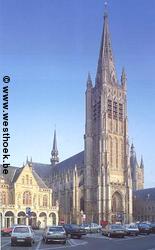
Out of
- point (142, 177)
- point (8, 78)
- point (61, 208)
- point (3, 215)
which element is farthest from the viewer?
point (142, 177)

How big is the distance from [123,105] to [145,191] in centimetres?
2787

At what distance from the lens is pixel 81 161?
110 metres

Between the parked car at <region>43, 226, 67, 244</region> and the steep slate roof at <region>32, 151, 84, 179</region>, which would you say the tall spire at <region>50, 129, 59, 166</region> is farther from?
the parked car at <region>43, 226, 67, 244</region>

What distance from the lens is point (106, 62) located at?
113250 millimetres

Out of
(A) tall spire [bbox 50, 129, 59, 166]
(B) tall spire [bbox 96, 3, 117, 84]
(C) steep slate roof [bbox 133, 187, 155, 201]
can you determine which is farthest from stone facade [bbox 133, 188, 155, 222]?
(B) tall spire [bbox 96, 3, 117, 84]

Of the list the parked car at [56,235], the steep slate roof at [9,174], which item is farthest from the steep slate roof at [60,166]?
the parked car at [56,235]

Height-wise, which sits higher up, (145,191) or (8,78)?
(8,78)

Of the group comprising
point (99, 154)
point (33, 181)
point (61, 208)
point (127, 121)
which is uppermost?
point (127, 121)

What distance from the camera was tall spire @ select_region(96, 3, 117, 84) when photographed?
11075cm

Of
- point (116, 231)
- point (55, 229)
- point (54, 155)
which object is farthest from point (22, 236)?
point (54, 155)

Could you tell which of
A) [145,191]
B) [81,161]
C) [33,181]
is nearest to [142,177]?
[145,191]

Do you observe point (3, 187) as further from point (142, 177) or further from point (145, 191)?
point (142, 177)

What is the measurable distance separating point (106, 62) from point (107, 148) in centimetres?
2599

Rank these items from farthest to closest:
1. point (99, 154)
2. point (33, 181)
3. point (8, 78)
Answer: point (99, 154) → point (33, 181) → point (8, 78)
